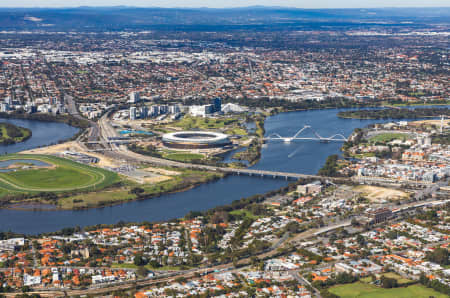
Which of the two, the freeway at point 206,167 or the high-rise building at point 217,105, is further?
the high-rise building at point 217,105

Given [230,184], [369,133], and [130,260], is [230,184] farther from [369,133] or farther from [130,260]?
[369,133]

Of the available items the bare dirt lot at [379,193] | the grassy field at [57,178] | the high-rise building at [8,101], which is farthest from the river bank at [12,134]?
the bare dirt lot at [379,193]

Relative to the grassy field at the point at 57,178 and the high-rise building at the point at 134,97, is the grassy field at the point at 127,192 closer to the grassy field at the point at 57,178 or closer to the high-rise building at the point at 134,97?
the grassy field at the point at 57,178

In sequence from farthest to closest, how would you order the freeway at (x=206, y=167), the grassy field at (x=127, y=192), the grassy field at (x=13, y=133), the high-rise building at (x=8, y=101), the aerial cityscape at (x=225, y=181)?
the high-rise building at (x=8, y=101) → the grassy field at (x=13, y=133) → the freeway at (x=206, y=167) → the grassy field at (x=127, y=192) → the aerial cityscape at (x=225, y=181)

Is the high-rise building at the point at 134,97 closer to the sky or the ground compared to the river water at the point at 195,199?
closer to the ground

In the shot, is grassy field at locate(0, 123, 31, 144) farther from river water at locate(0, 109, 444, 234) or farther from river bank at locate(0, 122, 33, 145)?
river water at locate(0, 109, 444, 234)

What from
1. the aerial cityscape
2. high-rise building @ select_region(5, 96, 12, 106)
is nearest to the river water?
the aerial cityscape

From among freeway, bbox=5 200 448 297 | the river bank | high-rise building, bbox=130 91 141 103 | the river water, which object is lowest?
the river bank
